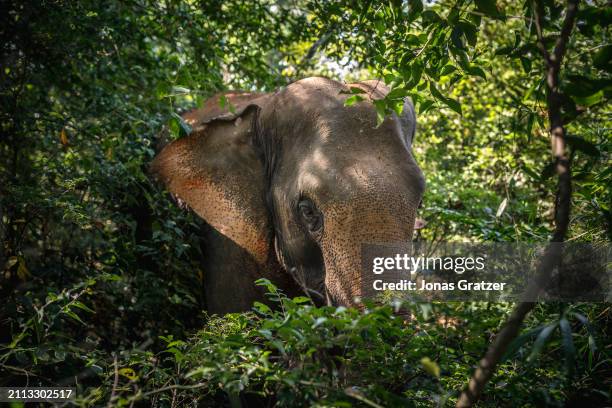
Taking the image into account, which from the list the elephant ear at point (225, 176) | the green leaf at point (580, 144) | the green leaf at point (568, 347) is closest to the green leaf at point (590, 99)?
the green leaf at point (580, 144)

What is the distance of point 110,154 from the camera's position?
379cm

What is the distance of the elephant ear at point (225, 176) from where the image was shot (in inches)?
160

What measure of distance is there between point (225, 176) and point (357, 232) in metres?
1.38

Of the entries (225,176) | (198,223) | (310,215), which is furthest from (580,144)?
(198,223)

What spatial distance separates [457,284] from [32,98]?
2965mm

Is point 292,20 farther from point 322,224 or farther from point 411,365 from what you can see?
point 411,365

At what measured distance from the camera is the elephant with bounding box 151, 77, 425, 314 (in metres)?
3.17

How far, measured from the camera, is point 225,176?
4.17 meters

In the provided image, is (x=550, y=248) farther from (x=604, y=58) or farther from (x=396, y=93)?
(x=396, y=93)

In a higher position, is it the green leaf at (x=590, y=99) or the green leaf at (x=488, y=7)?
the green leaf at (x=488, y=7)

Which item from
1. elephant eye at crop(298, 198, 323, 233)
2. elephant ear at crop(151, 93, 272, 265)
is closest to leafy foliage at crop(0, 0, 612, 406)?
elephant ear at crop(151, 93, 272, 265)

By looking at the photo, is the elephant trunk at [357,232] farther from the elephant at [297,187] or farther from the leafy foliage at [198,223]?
the leafy foliage at [198,223]

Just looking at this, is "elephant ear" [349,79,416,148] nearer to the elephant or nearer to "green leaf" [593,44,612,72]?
the elephant

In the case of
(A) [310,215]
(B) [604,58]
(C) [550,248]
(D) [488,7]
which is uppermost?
(D) [488,7]
